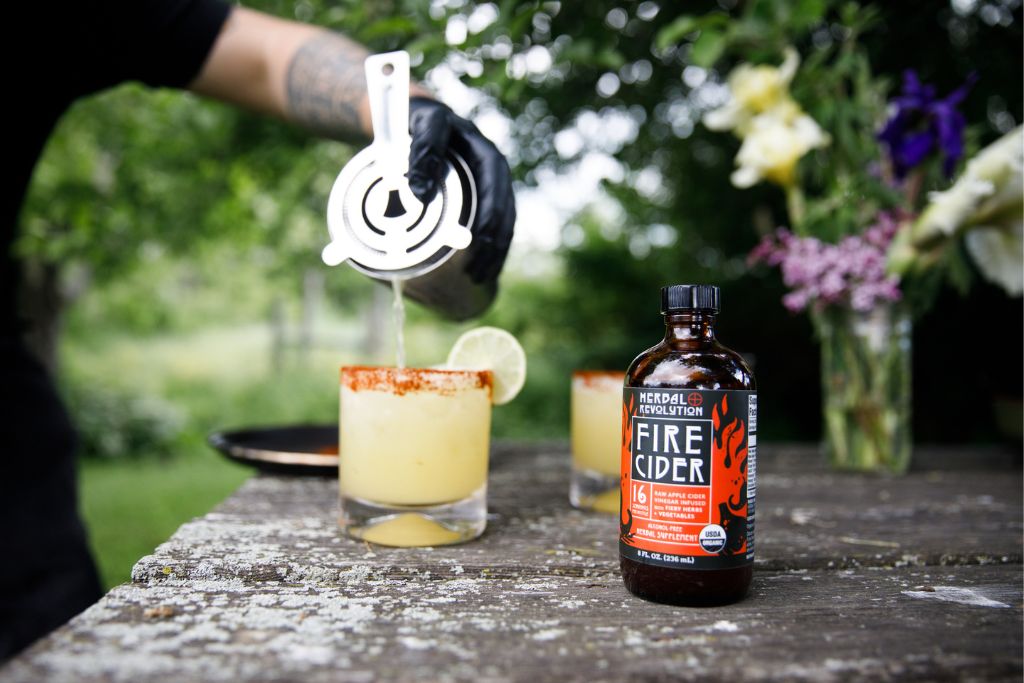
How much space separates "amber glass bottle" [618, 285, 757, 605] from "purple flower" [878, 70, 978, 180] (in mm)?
1099

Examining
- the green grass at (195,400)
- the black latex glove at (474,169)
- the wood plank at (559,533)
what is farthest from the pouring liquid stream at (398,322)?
the green grass at (195,400)

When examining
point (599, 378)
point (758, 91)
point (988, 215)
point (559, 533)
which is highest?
point (758, 91)

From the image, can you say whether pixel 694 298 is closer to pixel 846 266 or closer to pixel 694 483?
pixel 694 483

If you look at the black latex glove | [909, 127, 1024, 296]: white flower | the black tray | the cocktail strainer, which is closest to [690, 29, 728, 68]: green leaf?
[909, 127, 1024, 296]: white flower

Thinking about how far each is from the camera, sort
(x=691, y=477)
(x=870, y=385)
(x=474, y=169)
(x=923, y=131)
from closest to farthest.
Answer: (x=691, y=477), (x=474, y=169), (x=923, y=131), (x=870, y=385)

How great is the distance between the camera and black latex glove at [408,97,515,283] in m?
0.94

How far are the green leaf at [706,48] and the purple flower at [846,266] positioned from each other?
418mm

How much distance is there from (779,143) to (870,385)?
25.0 inches

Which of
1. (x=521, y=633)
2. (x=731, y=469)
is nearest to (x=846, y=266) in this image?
(x=731, y=469)

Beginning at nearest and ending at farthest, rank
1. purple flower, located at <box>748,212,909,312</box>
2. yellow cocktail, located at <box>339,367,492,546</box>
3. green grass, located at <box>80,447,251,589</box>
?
yellow cocktail, located at <box>339,367,492,546</box> → purple flower, located at <box>748,212,909,312</box> → green grass, located at <box>80,447,251,589</box>

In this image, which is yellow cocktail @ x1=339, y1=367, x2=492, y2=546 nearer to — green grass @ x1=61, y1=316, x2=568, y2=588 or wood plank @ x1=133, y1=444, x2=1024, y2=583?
wood plank @ x1=133, y1=444, x2=1024, y2=583

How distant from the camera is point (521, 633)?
0.68m

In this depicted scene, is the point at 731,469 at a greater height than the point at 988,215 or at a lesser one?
lesser

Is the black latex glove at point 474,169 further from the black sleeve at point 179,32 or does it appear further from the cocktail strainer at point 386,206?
the black sleeve at point 179,32
